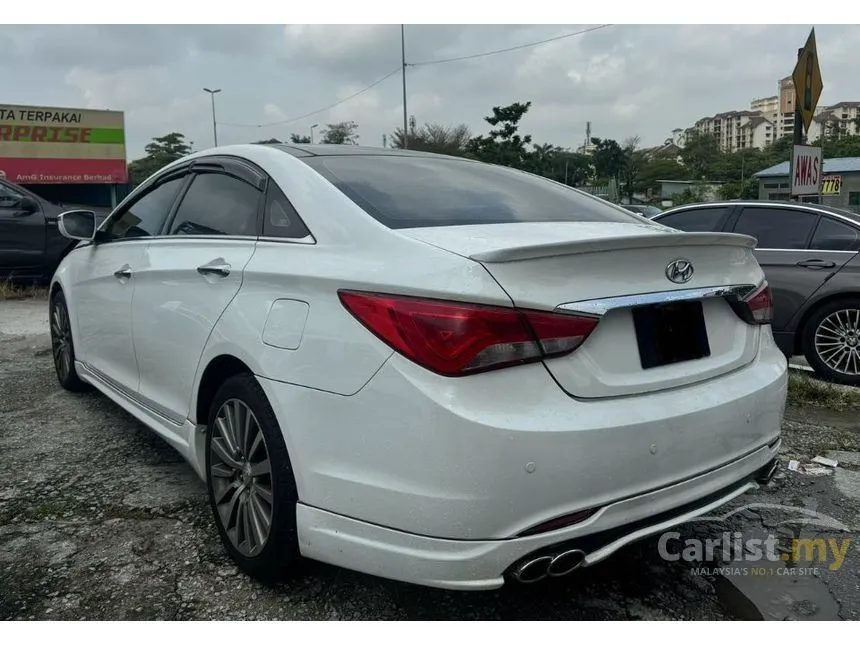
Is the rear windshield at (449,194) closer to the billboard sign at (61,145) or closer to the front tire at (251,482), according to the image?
the front tire at (251,482)

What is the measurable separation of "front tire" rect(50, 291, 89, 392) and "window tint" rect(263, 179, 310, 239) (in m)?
2.47

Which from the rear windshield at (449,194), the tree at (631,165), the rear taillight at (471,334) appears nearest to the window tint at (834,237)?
the rear windshield at (449,194)

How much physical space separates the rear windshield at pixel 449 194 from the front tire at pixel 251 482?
2.40 feet

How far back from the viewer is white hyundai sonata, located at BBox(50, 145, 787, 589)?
1835mm

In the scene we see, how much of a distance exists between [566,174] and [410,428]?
68.9 metres

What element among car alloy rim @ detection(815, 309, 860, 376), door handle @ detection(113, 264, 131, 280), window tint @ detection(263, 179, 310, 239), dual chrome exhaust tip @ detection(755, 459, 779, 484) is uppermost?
window tint @ detection(263, 179, 310, 239)

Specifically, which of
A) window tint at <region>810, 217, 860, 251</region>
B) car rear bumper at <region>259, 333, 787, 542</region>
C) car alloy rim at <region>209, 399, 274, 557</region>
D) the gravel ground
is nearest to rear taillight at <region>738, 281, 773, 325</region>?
car rear bumper at <region>259, 333, 787, 542</region>

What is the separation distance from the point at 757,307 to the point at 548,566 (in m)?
1.21

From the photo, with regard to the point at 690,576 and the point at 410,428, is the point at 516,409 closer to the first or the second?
the point at 410,428

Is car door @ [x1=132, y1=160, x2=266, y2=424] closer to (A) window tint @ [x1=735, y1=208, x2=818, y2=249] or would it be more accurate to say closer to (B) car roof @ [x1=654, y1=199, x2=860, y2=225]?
(A) window tint @ [x1=735, y1=208, x2=818, y2=249]

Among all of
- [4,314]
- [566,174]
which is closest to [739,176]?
[566,174]

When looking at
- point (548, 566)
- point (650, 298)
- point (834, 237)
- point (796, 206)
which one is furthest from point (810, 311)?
point (548, 566)

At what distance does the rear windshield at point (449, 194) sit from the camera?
239 cm

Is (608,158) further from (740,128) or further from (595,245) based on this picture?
(595,245)
